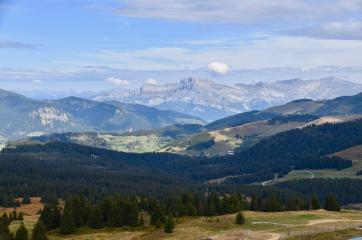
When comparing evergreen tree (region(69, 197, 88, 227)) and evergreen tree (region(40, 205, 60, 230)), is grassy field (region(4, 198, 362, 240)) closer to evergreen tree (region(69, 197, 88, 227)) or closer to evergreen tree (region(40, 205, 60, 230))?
evergreen tree (region(69, 197, 88, 227))

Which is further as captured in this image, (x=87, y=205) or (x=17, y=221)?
(x=17, y=221)

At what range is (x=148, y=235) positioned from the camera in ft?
422

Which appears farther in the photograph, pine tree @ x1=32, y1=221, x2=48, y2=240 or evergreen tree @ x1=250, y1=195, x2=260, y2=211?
evergreen tree @ x1=250, y1=195, x2=260, y2=211

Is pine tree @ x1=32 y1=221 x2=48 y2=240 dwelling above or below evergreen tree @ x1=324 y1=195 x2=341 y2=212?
below

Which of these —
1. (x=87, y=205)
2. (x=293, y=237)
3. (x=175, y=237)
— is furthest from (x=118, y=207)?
(x=293, y=237)

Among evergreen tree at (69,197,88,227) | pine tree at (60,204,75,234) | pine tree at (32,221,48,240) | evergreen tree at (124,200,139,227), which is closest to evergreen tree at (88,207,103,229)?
evergreen tree at (69,197,88,227)

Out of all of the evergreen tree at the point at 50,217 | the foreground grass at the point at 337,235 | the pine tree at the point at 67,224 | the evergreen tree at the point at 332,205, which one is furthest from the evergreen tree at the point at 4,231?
the evergreen tree at the point at 332,205

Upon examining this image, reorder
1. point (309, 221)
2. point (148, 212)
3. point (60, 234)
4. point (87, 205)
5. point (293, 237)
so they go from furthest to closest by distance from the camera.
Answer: point (148, 212) → point (87, 205) → point (60, 234) → point (309, 221) → point (293, 237)

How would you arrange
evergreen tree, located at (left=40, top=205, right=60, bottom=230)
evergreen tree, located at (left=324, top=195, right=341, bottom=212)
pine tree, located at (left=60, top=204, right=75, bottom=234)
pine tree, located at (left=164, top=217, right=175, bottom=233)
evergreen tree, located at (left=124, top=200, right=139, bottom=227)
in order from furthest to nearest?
evergreen tree, located at (left=40, top=205, right=60, bottom=230) → evergreen tree, located at (left=324, top=195, right=341, bottom=212) → evergreen tree, located at (left=124, top=200, right=139, bottom=227) → pine tree, located at (left=60, top=204, right=75, bottom=234) → pine tree, located at (left=164, top=217, right=175, bottom=233)

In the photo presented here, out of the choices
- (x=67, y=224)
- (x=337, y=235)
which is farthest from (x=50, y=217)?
(x=337, y=235)

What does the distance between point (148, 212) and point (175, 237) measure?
183 feet

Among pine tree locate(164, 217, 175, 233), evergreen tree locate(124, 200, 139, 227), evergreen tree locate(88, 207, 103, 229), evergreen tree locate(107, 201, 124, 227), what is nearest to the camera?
pine tree locate(164, 217, 175, 233)

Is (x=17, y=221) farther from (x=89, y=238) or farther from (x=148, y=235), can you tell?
(x=148, y=235)

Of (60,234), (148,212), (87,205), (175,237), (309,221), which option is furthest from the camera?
(148,212)
